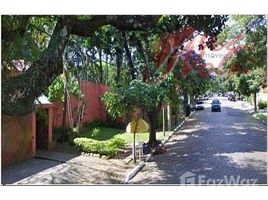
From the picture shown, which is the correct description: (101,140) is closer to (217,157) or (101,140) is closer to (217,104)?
(217,157)

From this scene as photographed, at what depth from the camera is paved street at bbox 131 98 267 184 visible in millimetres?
8837

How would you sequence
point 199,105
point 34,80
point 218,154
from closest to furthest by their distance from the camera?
point 34,80 < point 218,154 < point 199,105

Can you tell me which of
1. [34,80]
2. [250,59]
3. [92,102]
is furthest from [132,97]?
[34,80]

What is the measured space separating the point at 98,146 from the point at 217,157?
2919 millimetres

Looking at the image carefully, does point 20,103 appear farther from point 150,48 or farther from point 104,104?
point 150,48

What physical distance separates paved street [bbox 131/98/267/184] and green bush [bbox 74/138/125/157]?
35.5 inches

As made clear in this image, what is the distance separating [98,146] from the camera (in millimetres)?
11195

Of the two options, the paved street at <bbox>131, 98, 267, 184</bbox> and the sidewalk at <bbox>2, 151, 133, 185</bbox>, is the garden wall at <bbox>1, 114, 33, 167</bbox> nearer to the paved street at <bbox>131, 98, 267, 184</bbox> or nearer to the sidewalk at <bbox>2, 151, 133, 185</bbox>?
the sidewalk at <bbox>2, 151, 133, 185</bbox>

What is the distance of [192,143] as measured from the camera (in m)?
15.0

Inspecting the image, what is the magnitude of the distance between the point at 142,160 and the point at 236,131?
557 centimetres

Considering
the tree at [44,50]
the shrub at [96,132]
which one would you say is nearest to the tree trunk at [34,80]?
the tree at [44,50]

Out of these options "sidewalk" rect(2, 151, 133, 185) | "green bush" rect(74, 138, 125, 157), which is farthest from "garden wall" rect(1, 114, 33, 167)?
"green bush" rect(74, 138, 125, 157)
